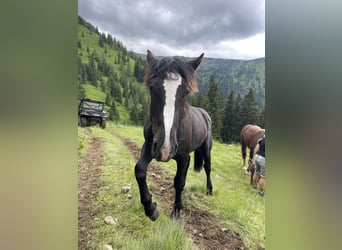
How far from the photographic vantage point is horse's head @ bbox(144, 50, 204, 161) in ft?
4.32

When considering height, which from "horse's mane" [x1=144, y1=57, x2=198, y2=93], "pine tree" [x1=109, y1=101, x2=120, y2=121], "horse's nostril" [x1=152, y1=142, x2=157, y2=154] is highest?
"horse's mane" [x1=144, y1=57, x2=198, y2=93]

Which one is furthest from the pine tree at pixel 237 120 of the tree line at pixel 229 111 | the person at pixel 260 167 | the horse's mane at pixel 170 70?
the horse's mane at pixel 170 70

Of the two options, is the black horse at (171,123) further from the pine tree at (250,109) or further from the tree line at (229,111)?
the pine tree at (250,109)

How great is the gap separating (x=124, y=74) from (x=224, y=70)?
46cm

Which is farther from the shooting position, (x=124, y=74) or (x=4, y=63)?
(x=124, y=74)

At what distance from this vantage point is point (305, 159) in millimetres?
1229

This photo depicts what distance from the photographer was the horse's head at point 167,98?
1.32 m

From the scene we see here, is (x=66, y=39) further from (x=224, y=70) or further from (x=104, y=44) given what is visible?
(x=224, y=70)

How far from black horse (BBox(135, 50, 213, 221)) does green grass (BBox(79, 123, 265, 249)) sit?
0.11ft

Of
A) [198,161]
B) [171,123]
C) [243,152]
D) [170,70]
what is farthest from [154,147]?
[243,152]

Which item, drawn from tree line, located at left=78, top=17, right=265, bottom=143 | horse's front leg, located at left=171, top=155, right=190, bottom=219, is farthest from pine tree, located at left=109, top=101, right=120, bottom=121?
horse's front leg, located at left=171, top=155, right=190, bottom=219

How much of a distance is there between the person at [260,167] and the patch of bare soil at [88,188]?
28.0 inches

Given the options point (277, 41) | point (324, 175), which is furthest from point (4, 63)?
point (324, 175)

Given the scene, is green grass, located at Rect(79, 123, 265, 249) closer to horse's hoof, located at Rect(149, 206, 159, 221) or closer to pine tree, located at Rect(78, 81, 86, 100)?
horse's hoof, located at Rect(149, 206, 159, 221)
